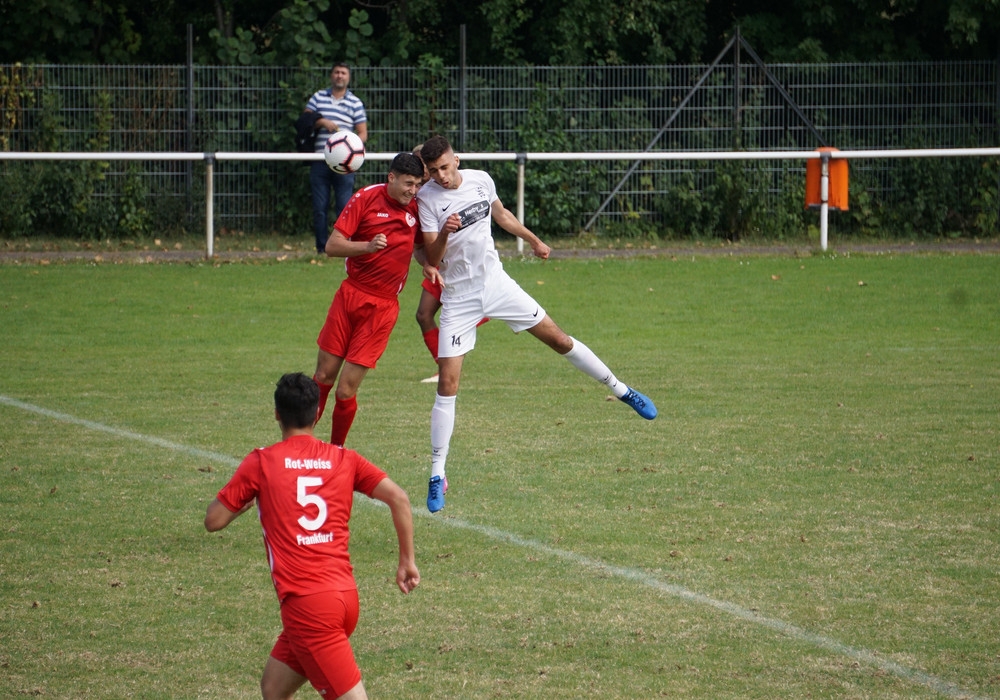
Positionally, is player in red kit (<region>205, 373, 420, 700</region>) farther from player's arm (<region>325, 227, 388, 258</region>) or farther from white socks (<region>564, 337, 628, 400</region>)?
white socks (<region>564, 337, 628, 400</region>)

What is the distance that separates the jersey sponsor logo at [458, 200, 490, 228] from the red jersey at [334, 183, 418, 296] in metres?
0.33

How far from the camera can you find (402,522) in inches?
174

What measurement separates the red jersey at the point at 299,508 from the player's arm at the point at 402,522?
132 mm

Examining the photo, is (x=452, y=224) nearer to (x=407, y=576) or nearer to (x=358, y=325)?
(x=358, y=325)

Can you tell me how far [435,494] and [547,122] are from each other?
14.4 metres

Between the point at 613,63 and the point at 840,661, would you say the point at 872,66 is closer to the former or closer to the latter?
the point at 613,63

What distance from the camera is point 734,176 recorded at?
20.6m

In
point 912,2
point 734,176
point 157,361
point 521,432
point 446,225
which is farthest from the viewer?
point 912,2

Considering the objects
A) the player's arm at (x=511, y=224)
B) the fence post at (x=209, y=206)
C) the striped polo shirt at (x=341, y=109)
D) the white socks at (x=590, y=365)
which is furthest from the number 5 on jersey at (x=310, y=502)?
the fence post at (x=209, y=206)

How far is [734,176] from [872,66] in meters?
3.25

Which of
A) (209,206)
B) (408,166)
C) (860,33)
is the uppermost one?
(860,33)

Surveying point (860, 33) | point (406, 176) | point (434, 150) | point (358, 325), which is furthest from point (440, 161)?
point (860, 33)

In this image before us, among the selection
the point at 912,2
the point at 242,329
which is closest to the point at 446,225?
the point at 242,329

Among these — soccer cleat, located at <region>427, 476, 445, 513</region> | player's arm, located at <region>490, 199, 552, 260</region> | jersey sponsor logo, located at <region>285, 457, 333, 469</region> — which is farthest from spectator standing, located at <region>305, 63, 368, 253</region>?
jersey sponsor logo, located at <region>285, 457, 333, 469</region>
